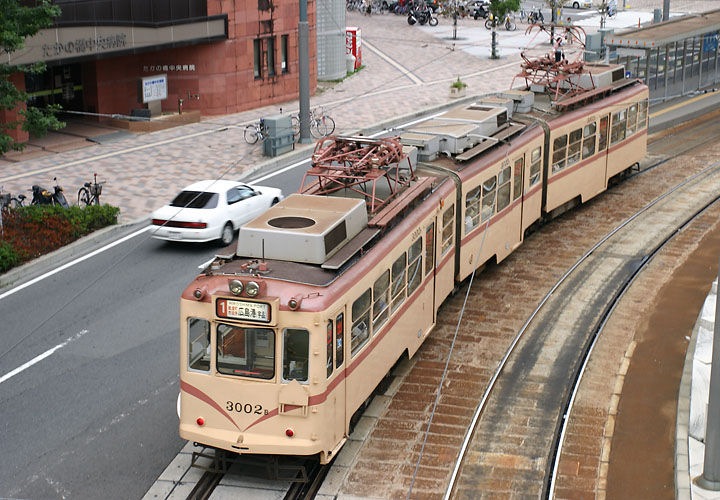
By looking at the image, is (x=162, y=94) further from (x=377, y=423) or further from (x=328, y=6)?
(x=377, y=423)

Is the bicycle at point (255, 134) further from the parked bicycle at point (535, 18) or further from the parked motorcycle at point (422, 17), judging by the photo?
the parked motorcycle at point (422, 17)

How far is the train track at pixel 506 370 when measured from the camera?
41.5 ft

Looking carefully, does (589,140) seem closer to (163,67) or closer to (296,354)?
(296,354)

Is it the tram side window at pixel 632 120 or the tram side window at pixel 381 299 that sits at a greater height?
the tram side window at pixel 632 120

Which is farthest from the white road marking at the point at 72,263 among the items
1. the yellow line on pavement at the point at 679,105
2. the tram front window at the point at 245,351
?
the yellow line on pavement at the point at 679,105

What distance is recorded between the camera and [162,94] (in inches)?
1332

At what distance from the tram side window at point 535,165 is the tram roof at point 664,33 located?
521 inches

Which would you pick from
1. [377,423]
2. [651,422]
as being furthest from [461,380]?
[651,422]

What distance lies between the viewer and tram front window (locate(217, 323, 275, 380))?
1152cm

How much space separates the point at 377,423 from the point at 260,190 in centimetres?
1046

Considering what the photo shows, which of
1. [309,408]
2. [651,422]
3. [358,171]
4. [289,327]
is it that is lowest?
[651,422]

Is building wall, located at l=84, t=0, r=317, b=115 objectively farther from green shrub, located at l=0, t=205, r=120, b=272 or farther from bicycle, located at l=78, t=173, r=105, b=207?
green shrub, located at l=0, t=205, r=120, b=272

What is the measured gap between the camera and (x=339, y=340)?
1187cm

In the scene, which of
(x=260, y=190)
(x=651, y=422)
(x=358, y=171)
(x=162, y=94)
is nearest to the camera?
(x=651, y=422)
